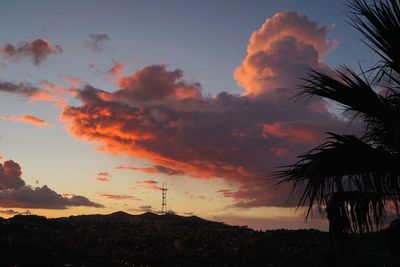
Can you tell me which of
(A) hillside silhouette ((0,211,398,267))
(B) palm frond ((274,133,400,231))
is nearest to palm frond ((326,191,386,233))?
(B) palm frond ((274,133,400,231))

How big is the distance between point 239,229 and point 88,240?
35795mm

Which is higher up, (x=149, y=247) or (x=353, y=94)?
(x=353, y=94)

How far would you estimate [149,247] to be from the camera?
70.0 metres

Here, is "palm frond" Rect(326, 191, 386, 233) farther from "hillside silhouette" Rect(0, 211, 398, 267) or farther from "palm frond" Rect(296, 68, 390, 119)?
"hillside silhouette" Rect(0, 211, 398, 267)

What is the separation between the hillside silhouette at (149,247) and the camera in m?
49.1

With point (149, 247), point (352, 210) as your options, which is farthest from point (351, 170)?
point (149, 247)

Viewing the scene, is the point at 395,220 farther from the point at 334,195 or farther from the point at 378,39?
the point at 378,39

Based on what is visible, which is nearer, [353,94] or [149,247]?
[353,94]

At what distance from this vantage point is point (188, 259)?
5862 cm

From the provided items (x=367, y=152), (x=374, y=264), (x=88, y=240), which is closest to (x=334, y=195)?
(x=367, y=152)

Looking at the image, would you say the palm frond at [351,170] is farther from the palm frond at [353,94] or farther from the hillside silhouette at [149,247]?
the hillside silhouette at [149,247]

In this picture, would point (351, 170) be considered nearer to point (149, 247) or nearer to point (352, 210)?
point (352, 210)

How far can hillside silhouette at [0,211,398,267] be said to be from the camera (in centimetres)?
4909

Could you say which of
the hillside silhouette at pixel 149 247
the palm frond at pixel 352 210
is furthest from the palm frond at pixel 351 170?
the hillside silhouette at pixel 149 247
